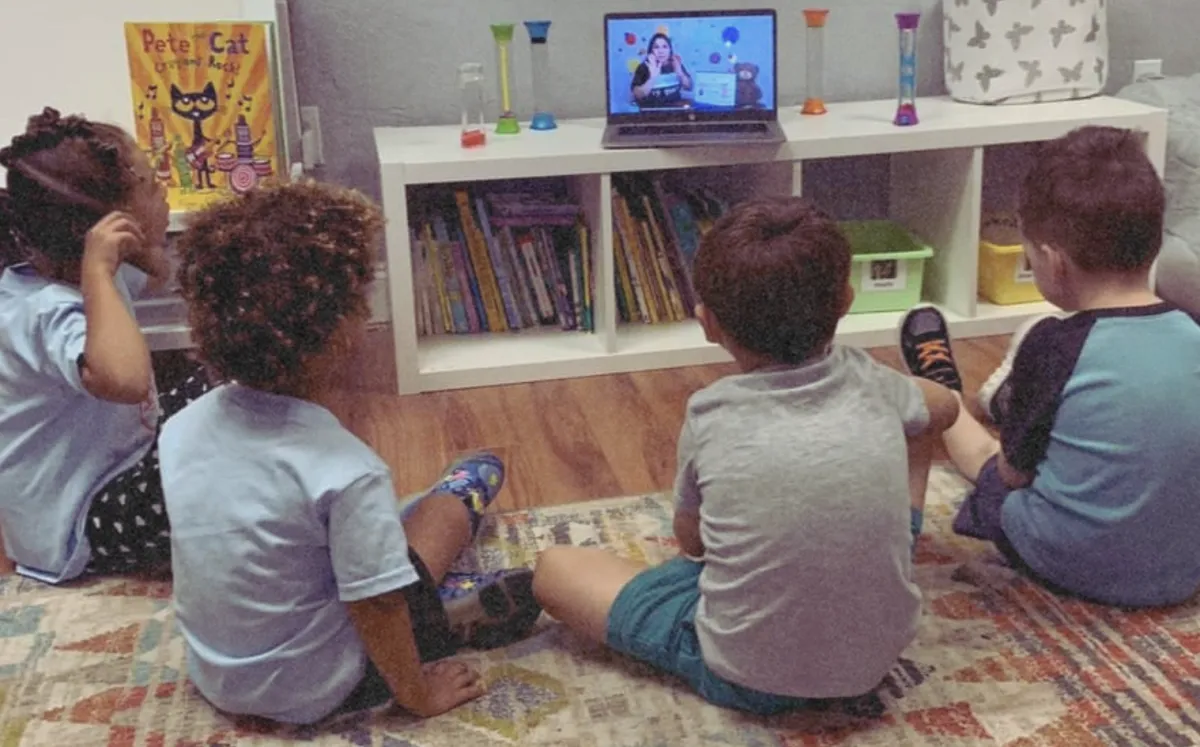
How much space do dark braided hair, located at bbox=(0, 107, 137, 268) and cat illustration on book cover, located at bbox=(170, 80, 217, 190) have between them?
64 cm

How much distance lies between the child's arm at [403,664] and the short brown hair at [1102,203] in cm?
87

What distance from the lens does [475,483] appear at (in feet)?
6.24

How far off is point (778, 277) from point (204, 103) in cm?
142

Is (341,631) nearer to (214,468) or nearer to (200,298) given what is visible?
(214,468)

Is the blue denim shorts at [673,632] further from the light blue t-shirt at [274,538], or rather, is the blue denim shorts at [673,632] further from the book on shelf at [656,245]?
the book on shelf at [656,245]

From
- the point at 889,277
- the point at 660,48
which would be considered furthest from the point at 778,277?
the point at 889,277

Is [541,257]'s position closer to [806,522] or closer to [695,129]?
[695,129]

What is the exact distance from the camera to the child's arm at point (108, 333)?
162 centimetres

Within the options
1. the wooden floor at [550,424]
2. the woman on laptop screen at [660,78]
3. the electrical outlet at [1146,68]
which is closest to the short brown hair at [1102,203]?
the wooden floor at [550,424]

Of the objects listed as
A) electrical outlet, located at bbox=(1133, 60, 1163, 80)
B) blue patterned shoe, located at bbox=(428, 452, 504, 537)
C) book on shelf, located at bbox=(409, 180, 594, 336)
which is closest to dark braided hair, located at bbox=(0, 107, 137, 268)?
blue patterned shoe, located at bbox=(428, 452, 504, 537)

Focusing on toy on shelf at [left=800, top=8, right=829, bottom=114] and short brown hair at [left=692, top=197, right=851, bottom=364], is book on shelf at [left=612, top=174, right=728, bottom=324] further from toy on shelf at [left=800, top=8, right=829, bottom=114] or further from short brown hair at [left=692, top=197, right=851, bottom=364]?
short brown hair at [left=692, top=197, right=851, bottom=364]

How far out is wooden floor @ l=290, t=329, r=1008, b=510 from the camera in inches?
83.0

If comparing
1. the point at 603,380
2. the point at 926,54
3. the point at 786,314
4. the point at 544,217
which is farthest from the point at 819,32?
the point at 786,314

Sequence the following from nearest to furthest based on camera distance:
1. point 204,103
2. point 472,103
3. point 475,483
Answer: point 475,483 < point 204,103 < point 472,103
